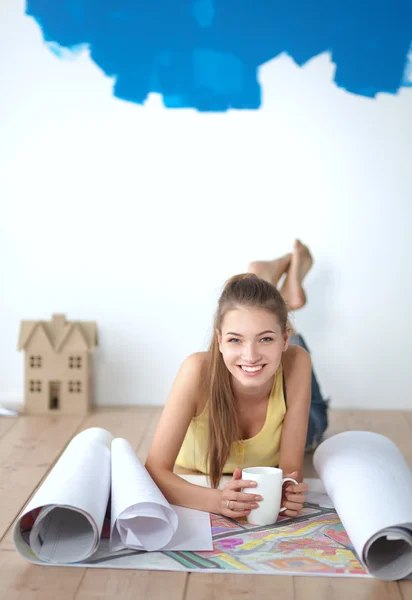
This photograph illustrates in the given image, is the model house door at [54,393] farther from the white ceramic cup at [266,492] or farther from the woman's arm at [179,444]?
the white ceramic cup at [266,492]

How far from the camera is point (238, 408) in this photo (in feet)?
6.42

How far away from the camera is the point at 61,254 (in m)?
3.16

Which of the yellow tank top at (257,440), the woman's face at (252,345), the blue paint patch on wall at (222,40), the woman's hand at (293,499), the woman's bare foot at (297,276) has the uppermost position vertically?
the blue paint patch on wall at (222,40)

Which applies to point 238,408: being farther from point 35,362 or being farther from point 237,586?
point 35,362

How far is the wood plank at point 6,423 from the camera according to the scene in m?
2.69

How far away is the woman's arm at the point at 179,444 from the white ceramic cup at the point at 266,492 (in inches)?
4.0

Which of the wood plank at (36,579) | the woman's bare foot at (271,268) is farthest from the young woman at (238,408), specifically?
the woman's bare foot at (271,268)

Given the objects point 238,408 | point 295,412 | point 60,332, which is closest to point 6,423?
point 60,332

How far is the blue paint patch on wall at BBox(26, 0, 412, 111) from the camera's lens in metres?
2.98

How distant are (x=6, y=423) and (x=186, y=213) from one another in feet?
3.68

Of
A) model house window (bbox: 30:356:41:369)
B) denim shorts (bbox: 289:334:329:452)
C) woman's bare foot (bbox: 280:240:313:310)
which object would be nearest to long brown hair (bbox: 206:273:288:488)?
denim shorts (bbox: 289:334:329:452)

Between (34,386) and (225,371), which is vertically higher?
(225,371)

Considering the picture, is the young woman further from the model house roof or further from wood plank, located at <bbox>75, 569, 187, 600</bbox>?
the model house roof

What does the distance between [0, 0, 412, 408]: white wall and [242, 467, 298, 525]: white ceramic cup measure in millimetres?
1519
